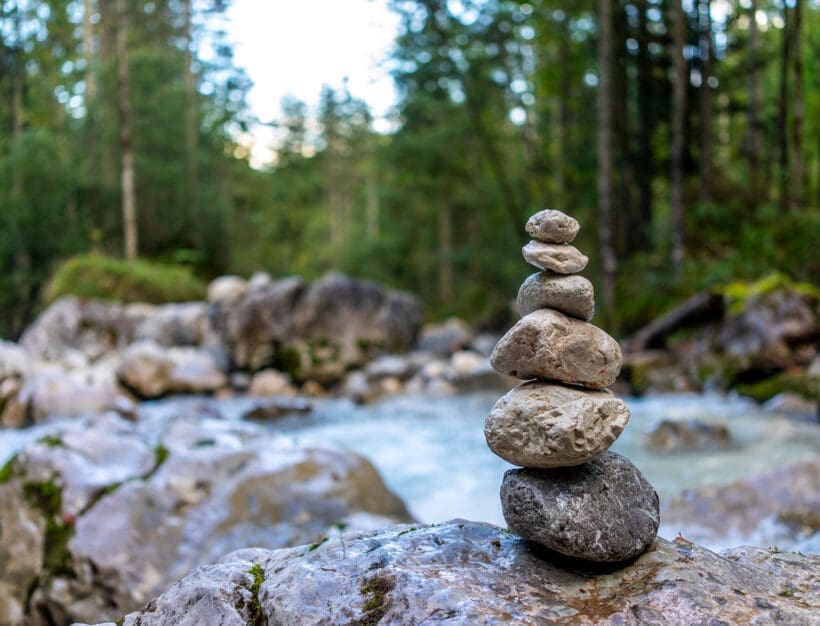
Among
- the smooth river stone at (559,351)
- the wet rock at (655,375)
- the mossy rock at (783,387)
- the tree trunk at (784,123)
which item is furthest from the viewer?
the tree trunk at (784,123)

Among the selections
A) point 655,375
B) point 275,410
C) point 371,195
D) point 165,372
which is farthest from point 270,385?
point 371,195

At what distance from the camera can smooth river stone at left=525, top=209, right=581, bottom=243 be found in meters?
3.35

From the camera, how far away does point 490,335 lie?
19.9m

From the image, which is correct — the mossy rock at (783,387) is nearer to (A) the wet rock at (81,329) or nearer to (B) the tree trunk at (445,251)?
(B) the tree trunk at (445,251)

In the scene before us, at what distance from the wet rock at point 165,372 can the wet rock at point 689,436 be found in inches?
354

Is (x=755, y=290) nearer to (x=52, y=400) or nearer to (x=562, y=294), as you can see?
(x=562, y=294)

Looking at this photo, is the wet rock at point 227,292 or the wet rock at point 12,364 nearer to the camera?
the wet rock at point 12,364

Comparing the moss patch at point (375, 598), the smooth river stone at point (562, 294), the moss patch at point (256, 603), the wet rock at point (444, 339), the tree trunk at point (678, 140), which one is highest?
the tree trunk at point (678, 140)

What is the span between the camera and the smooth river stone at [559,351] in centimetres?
319

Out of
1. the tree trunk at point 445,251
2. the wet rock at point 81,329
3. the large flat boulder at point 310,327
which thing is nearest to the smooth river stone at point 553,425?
the large flat boulder at point 310,327

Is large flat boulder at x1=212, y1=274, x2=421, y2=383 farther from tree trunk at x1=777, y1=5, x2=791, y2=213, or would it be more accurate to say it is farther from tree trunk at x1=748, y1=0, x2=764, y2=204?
tree trunk at x1=748, y1=0, x2=764, y2=204

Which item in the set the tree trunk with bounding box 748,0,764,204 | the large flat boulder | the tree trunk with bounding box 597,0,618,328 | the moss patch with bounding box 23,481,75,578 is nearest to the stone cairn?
the moss patch with bounding box 23,481,75,578

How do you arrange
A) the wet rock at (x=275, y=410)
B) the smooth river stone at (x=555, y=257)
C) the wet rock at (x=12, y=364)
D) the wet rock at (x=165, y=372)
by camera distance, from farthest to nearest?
the wet rock at (x=165, y=372) < the wet rock at (x=275, y=410) < the wet rock at (x=12, y=364) < the smooth river stone at (x=555, y=257)

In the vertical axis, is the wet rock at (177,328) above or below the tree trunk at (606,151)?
below
